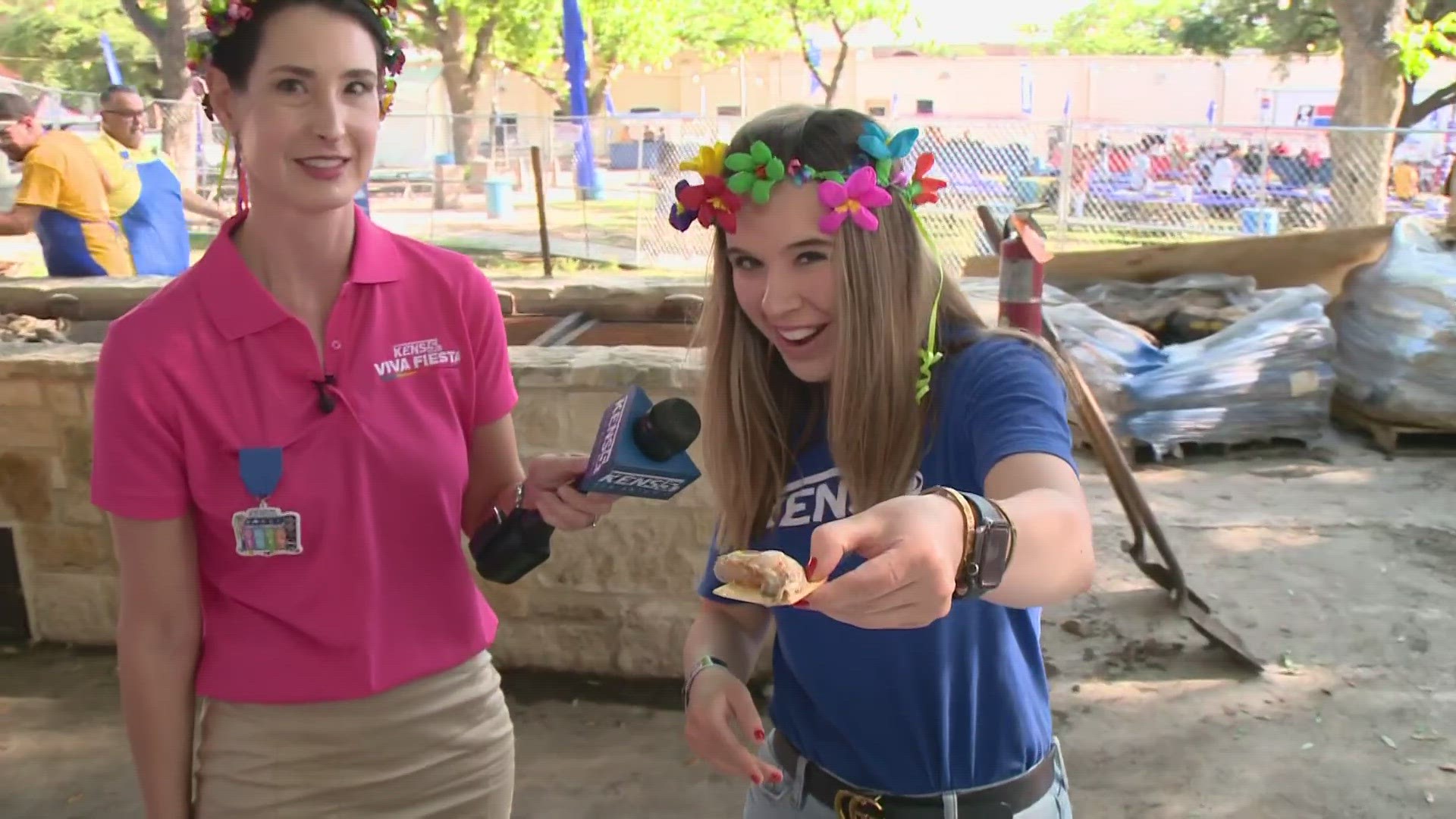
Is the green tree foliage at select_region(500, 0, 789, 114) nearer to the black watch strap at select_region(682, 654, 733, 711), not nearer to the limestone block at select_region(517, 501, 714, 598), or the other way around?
the limestone block at select_region(517, 501, 714, 598)

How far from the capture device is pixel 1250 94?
115ft

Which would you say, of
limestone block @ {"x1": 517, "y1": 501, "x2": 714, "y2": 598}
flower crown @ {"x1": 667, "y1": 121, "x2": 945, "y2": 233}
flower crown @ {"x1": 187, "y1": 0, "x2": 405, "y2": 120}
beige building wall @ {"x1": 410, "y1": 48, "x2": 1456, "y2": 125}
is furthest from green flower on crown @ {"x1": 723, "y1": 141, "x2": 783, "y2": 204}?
beige building wall @ {"x1": 410, "y1": 48, "x2": 1456, "y2": 125}

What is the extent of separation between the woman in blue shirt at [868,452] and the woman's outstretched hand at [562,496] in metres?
0.20

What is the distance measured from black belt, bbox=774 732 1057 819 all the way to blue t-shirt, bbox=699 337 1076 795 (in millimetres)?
13

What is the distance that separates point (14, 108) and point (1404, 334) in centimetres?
803

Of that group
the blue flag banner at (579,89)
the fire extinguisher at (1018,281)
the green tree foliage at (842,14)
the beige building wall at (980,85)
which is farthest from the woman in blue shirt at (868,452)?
the beige building wall at (980,85)

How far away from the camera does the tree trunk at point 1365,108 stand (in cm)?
1033

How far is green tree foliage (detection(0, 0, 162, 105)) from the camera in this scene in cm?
3272

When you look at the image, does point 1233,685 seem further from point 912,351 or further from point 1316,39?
point 1316,39

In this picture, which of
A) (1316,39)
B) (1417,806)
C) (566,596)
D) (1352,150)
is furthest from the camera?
(1316,39)

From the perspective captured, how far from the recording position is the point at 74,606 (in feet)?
13.4

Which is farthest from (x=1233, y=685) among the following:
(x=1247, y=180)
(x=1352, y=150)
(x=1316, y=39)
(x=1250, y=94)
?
(x=1250, y=94)

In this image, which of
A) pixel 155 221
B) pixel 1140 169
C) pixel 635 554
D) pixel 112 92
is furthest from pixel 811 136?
pixel 1140 169

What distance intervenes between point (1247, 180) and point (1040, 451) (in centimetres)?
1256
